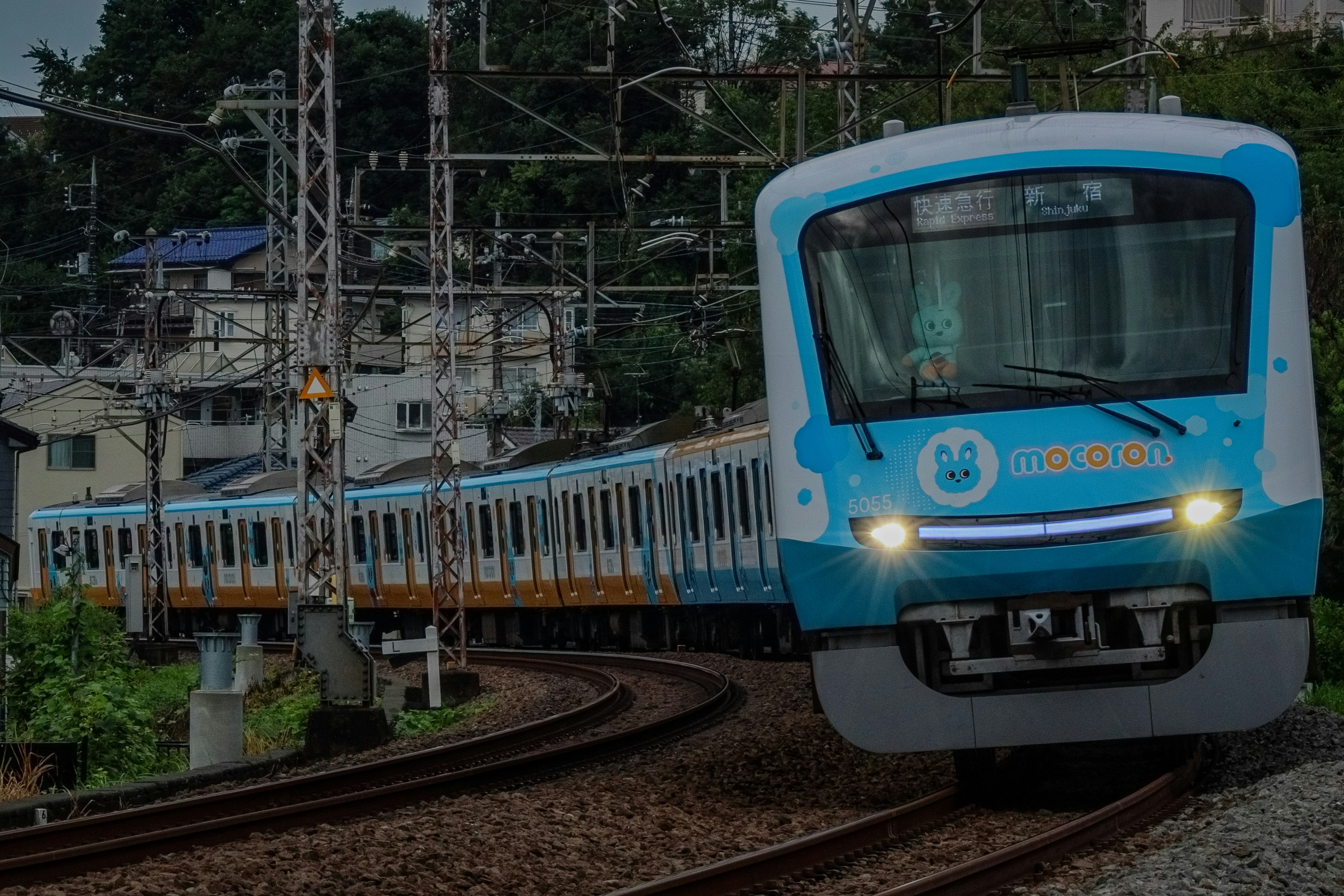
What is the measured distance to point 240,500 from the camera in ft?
114

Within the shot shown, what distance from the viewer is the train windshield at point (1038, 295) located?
8398mm

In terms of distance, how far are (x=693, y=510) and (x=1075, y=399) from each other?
570 inches

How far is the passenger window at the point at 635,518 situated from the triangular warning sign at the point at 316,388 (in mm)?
7856

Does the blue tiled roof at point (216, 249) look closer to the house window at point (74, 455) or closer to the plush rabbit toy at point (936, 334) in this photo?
the house window at point (74, 455)

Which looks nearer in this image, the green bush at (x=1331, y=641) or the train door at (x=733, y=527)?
the green bush at (x=1331, y=641)

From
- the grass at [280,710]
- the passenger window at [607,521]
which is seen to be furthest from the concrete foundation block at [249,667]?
the passenger window at [607,521]

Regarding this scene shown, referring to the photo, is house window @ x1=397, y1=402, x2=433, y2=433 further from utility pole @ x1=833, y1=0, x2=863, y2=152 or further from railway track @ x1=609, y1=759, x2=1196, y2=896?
railway track @ x1=609, y1=759, x2=1196, y2=896

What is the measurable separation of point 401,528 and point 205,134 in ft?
123

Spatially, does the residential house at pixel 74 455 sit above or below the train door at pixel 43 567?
above

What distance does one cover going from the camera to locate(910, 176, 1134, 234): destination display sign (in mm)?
8547

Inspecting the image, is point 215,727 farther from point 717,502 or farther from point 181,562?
point 181,562

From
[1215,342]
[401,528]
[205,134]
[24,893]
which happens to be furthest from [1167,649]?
[205,134]

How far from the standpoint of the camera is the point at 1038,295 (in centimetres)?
852

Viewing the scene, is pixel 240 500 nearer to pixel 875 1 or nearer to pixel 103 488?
pixel 875 1
